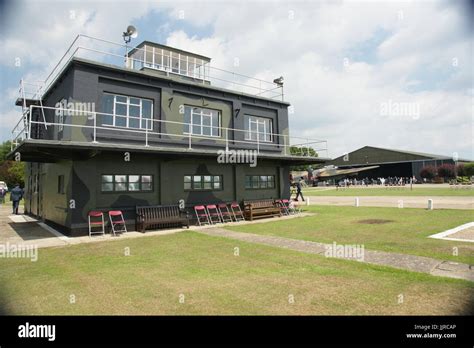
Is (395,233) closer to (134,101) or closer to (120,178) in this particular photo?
(120,178)

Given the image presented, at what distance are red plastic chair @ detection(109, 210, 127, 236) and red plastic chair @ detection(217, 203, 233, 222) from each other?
5.32m

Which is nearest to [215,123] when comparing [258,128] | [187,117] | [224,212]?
[187,117]

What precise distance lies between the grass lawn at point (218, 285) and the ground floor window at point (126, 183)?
16.6ft

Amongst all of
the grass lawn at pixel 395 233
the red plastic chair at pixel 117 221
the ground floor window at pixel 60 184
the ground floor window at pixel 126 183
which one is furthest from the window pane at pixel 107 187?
the grass lawn at pixel 395 233

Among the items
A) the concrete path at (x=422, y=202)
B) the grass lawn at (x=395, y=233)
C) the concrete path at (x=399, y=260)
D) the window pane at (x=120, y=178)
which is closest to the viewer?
the concrete path at (x=399, y=260)

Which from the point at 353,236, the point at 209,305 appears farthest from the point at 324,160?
the point at 209,305

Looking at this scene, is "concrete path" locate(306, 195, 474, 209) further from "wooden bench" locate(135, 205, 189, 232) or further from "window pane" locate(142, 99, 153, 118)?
"window pane" locate(142, 99, 153, 118)

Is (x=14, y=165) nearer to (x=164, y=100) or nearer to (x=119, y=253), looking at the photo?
(x=164, y=100)

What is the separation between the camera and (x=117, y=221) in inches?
531

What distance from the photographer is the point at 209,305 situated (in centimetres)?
489

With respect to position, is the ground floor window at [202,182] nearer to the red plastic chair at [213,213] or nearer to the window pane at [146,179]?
the red plastic chair at [213,213]

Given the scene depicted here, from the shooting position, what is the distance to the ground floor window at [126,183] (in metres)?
13.8

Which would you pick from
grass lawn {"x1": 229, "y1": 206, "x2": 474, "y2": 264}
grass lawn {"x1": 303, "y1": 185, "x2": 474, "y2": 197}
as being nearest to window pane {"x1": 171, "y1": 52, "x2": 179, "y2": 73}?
grass lawn {"x1": 229, "y1": 206, "x2": 474, "y2": 264}

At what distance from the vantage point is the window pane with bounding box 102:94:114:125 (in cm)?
1418
